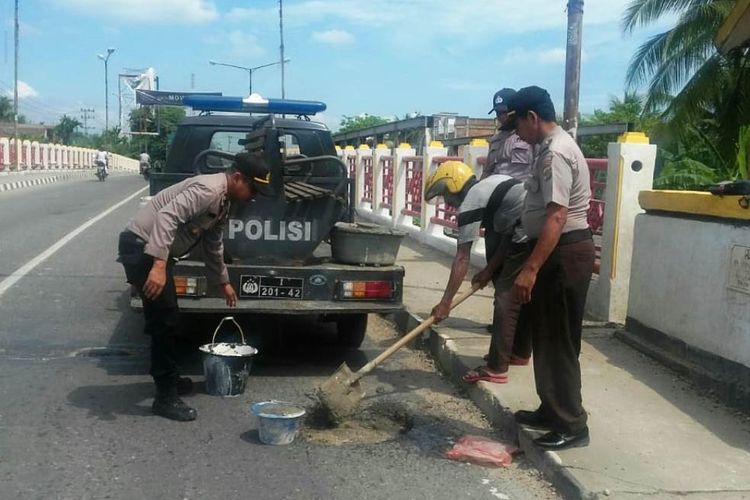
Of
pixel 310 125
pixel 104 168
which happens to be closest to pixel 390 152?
pixel 310 125

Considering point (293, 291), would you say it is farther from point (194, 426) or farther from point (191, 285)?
point (194, 426)

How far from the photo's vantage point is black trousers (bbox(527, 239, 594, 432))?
168 inches

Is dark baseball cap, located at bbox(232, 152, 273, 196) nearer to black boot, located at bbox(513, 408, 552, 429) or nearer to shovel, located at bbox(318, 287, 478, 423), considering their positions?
shovel, located at bbox(318, 287, 478, 423)

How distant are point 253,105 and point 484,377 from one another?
3930 mm

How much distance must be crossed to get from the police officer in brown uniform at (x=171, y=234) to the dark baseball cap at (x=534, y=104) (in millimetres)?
1496

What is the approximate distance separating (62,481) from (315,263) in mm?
2570

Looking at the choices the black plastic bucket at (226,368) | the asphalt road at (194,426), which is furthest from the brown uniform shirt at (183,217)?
the asphalt road at (194,426)

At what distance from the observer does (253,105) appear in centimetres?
808

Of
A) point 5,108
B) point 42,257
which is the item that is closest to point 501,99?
point 42,257

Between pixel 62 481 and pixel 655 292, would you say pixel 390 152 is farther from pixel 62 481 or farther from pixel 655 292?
pixel 62 481

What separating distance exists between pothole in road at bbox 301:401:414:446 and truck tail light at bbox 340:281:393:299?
3.12ft

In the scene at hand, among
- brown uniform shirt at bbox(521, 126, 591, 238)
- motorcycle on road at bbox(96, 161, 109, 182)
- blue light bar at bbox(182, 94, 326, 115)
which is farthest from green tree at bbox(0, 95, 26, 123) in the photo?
brown uniform shirt at bbox(521, 126, 591, 238)

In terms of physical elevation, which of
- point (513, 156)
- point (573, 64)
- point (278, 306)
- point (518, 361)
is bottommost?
point (518, 361)

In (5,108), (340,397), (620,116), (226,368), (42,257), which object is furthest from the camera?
(5,108)
